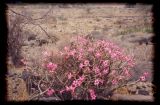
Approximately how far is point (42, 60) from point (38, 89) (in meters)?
0.38

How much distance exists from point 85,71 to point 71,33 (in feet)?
1.81

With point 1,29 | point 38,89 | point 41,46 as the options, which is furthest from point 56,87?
point 1,29

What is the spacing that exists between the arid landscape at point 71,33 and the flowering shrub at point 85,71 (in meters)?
0.10

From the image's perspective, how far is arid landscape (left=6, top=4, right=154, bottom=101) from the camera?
5.51 metres

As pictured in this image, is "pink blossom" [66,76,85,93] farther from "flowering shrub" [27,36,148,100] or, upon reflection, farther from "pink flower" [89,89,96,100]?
"pink flower" [89,89,96,100]

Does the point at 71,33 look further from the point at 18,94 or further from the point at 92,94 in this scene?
the point at 18,94

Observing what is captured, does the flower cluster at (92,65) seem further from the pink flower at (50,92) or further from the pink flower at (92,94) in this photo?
the pink flower at (50,92)

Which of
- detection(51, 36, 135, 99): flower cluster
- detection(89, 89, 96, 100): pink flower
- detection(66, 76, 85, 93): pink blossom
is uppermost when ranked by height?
detection(51, 36, 135, 99): flower cluster

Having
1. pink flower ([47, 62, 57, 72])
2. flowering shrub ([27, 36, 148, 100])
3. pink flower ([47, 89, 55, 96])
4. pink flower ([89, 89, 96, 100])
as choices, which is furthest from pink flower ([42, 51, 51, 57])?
pink flower ([89, 89, 96, 100])

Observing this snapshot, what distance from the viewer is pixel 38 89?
547 cm

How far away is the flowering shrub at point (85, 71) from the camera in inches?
215

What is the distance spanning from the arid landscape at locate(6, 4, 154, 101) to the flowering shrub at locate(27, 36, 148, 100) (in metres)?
0.10

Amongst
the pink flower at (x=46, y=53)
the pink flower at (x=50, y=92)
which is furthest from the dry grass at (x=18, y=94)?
the pink flower at (x=46, y=53)
